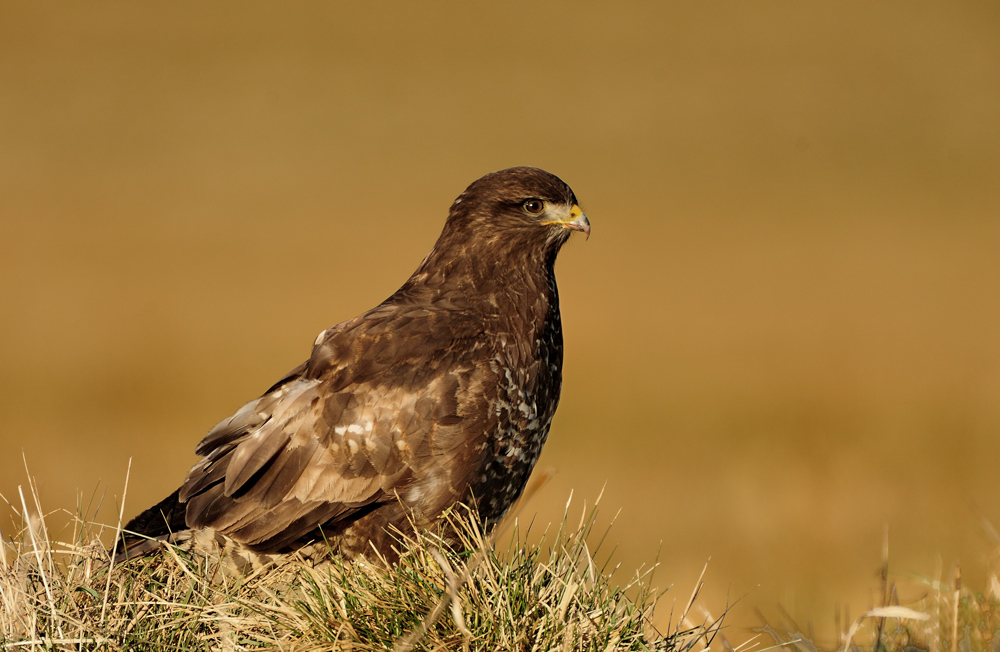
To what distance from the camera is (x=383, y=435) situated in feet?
16.0

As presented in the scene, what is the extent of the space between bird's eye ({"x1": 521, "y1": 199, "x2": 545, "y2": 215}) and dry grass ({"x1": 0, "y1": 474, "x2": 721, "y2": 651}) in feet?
7.32

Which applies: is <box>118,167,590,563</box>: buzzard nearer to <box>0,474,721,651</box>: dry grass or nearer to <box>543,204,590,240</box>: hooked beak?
<box>543,204,590,240</box>: hooked beak

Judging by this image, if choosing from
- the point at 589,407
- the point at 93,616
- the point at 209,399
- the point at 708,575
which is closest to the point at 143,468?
the point at 209,399

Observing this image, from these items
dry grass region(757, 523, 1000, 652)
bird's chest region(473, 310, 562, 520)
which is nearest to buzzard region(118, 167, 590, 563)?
bird's chest region(473, 310, 562, 520)

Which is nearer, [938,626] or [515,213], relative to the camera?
[938,626]

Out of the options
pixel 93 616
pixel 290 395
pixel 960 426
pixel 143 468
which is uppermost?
pixel 290 395

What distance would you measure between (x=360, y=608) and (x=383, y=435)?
143 centimetres

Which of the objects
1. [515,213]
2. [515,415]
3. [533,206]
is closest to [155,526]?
[515,415]

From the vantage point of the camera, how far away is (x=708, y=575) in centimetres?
863

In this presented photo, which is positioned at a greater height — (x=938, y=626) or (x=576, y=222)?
(x=576, y=222)

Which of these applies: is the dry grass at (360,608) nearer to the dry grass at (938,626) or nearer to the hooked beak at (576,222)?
the dry grass at (938,626)

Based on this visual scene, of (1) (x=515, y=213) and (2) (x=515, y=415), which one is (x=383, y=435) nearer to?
(2) (x=515, y=415)

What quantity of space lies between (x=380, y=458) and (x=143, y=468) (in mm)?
8755

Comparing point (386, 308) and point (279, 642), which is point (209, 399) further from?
point (279, 642)
